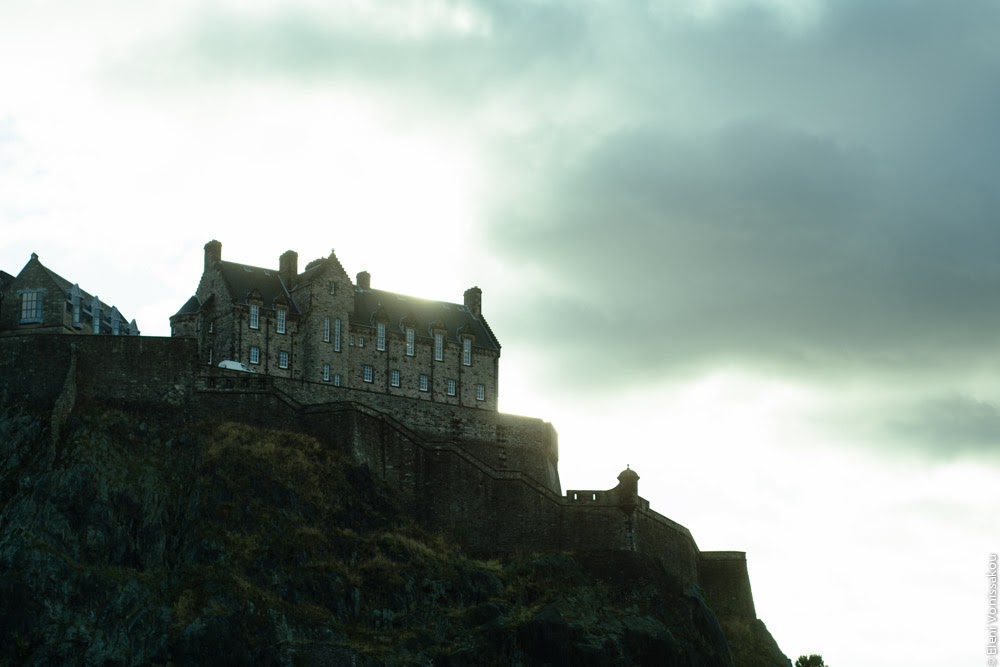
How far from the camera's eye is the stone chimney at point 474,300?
94.1 m

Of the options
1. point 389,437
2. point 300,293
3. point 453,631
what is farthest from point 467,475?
point 300,293

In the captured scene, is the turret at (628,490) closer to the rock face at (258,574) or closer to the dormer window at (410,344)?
the rock face at (258,574)

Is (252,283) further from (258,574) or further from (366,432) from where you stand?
(258,574)

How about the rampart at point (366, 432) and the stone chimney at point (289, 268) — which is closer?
the rampart at point (366, 432)

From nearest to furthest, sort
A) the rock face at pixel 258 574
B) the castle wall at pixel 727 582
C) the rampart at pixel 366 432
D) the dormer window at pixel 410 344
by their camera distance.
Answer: the rock face at pixel 258 574
the rampart at pixel 366 432
the castle wall at pixel 727 582
the dormer window at pixel 410 344

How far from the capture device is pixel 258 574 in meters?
64.0

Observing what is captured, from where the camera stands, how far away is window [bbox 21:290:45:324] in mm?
75625

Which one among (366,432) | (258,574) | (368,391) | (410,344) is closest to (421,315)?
(410,344)

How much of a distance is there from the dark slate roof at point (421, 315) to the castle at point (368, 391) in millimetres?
134

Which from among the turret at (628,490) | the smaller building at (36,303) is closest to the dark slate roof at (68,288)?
the smaller building at (36,303)

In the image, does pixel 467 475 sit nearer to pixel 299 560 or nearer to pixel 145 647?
pixel 299 560

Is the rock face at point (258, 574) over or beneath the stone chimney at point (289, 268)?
beneath

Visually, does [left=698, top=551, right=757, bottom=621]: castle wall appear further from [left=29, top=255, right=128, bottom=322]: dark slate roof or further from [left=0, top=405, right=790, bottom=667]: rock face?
[left=29, top=255, right=128, bottom=322]: dark slate roof

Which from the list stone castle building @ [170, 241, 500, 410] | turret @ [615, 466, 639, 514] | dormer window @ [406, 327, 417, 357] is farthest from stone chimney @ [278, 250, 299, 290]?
turret @ [615, 466, 639, 514]
